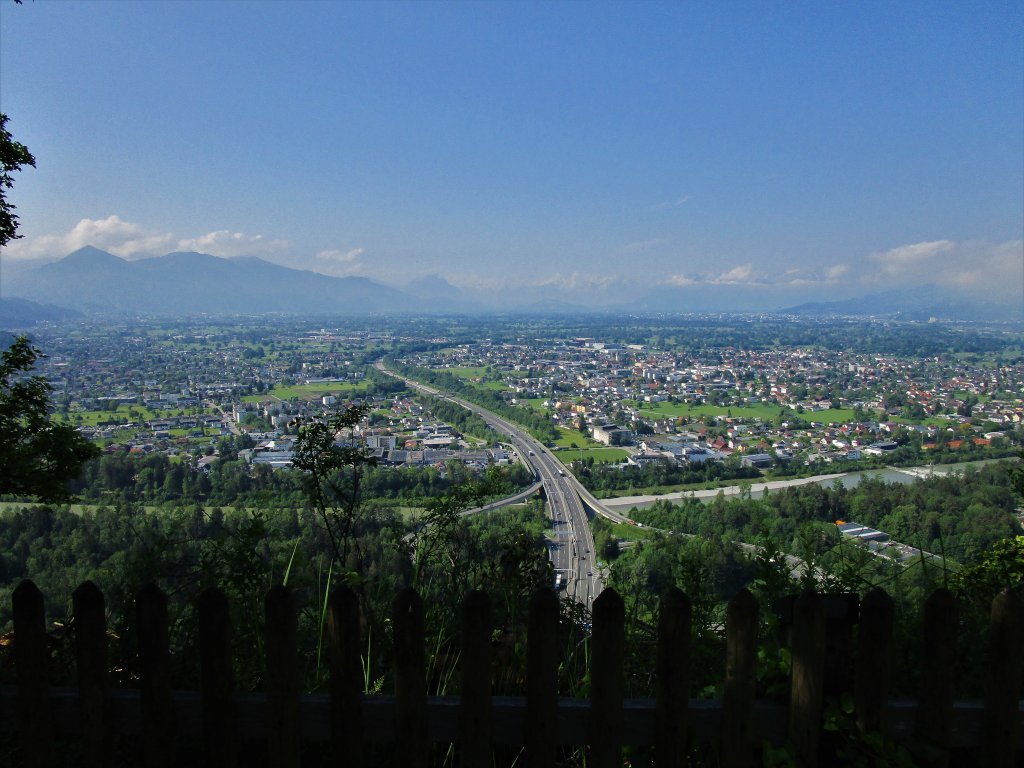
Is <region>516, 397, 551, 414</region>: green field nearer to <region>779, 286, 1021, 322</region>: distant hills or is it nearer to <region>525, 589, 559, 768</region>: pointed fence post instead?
<region>525, 589, 559, 768</region>: pointed fence post

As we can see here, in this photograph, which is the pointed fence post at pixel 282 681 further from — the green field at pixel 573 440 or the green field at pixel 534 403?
the green field at pixel 534 403

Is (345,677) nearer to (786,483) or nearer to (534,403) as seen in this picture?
(786,483)

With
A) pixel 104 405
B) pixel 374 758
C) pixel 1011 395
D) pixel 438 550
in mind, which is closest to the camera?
pixel 374 758

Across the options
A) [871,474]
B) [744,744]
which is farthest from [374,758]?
[871,474]

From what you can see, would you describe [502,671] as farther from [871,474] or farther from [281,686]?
[871,474]

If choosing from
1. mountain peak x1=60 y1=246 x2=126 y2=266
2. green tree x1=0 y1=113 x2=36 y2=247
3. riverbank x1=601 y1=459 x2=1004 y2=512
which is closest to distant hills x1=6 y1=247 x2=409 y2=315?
mountain peak x1=60 y1=246 x2=126 y2=266
